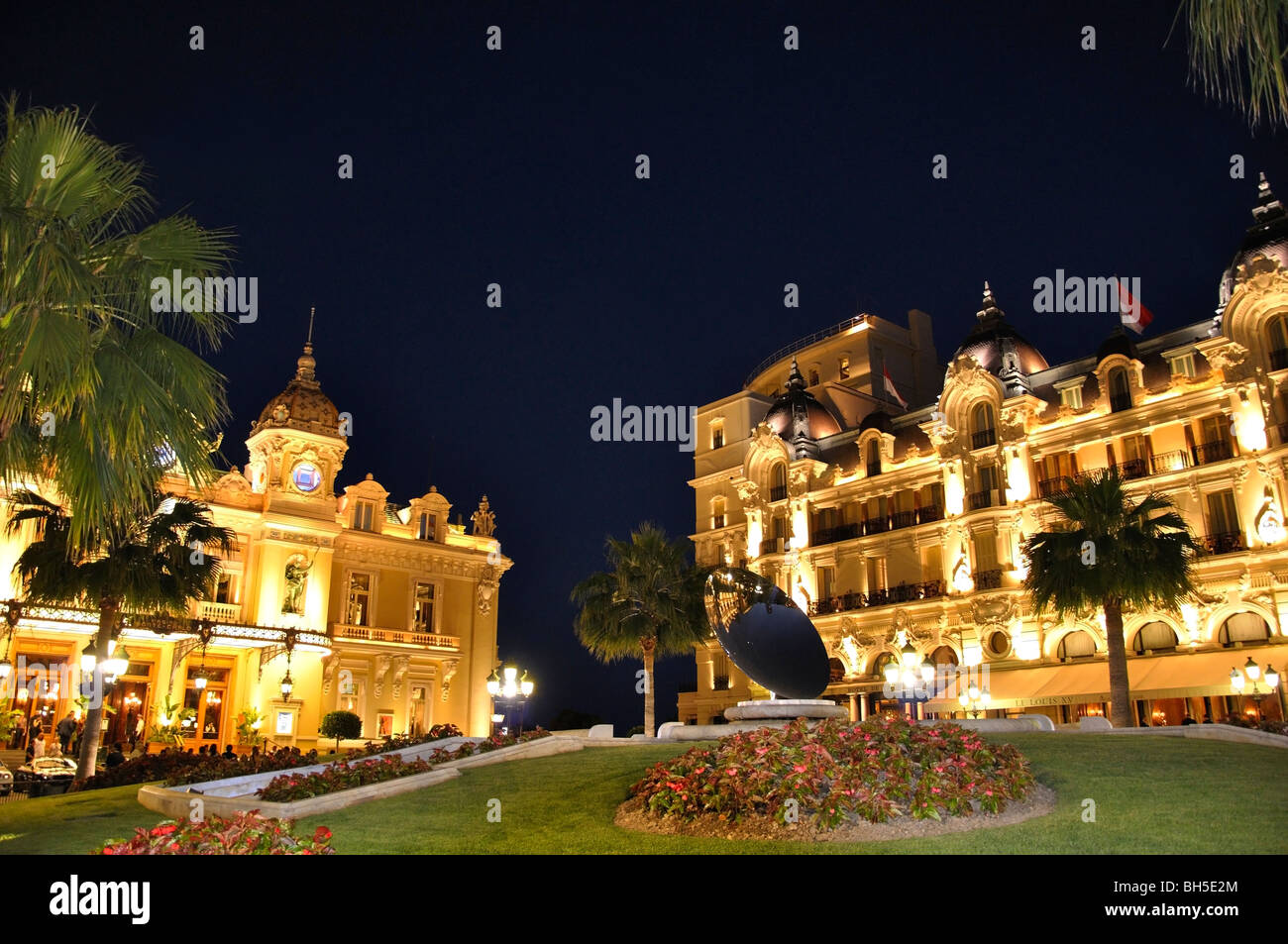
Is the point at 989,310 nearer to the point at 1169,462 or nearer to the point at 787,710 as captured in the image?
the point at 1169,462

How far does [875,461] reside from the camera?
49.7 meters

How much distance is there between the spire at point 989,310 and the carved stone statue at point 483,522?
91.2ft

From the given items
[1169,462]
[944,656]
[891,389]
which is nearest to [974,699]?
[944,656]

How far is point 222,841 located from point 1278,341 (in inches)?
1549

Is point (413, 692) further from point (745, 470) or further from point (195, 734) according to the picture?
point (745, 470)

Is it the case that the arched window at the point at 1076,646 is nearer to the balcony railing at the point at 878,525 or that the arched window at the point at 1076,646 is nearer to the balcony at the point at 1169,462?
the balcony at the point at 1169,462

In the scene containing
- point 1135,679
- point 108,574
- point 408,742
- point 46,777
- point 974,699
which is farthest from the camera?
point 974,699

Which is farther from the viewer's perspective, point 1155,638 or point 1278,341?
point 1155,638

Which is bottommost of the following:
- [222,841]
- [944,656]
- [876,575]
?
A: [222,841]

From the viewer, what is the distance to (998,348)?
46.6 m

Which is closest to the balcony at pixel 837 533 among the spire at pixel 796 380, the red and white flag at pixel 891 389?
→ the spire at pixel 796 380

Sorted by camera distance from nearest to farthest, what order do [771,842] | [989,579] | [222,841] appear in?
1. [222,841]
2. [771,842]
3. [989,579]

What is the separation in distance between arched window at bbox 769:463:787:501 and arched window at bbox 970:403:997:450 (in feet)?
36.5
